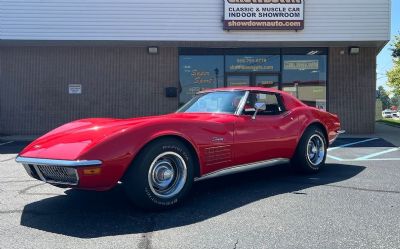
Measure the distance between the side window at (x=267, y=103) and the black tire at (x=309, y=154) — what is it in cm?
62

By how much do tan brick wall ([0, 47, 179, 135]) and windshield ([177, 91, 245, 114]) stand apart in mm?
7876

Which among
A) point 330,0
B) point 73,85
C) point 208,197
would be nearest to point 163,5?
point 73,85

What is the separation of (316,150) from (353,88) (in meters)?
7.94

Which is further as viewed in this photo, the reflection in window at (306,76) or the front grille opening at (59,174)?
the reflection in window at (306,76)

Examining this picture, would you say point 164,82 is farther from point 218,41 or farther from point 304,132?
point 304,132

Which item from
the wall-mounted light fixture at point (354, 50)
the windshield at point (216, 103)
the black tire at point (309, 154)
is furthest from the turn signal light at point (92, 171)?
the wall-mounted light fixture at point (354, 50)

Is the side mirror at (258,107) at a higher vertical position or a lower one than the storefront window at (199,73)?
lower

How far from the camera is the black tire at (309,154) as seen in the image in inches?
241

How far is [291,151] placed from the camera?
5.96 meters

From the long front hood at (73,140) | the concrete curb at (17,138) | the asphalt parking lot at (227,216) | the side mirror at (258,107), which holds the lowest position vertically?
the asphalt parking lot at (227,216)

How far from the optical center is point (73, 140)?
168 inches

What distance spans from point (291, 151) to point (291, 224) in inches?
85.9

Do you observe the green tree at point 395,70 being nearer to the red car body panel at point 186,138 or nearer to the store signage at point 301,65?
the store signage at point 301,65

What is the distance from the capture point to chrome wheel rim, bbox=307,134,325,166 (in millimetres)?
6387
